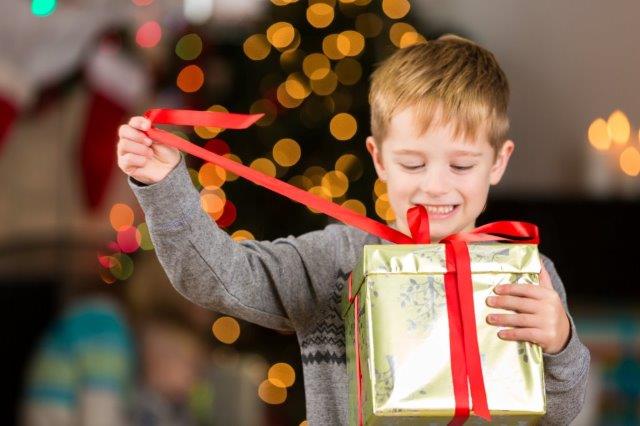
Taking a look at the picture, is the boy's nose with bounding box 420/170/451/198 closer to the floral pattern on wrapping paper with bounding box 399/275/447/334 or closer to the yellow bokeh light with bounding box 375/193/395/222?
the floral pattern on wrapping paper with bounding box 399/275/447/334

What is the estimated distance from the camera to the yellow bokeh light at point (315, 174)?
3.17 meters

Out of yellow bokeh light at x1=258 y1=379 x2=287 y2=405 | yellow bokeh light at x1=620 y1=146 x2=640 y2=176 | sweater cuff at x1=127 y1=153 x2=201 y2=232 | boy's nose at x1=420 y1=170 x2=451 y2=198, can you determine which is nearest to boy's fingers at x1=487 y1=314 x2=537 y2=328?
boy's nose at x1=420 y1=170 x2=451 y2=198

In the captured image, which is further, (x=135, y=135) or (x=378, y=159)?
(x=378, y=159)

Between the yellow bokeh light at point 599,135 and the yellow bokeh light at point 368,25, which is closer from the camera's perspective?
the yellow bokeh light at point 368,25

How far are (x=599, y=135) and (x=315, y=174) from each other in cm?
130

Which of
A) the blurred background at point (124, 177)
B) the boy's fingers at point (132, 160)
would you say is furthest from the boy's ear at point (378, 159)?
the blurred background at point (124, 177)

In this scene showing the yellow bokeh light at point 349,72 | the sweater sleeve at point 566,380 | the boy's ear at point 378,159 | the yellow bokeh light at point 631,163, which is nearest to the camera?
the sweater sleeve at point 566,380

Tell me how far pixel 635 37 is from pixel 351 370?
10.4 feet

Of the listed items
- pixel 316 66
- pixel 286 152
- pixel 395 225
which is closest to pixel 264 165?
pixel 286 152

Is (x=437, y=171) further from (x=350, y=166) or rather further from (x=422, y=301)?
(x=350, y=166)

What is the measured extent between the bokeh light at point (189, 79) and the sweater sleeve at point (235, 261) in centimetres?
180

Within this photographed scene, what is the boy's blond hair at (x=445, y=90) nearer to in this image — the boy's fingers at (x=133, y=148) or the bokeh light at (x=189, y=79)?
the boy's fingers at (x=133, y=148)

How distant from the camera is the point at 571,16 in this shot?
4.09 meters

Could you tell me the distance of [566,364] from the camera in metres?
1.24
